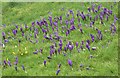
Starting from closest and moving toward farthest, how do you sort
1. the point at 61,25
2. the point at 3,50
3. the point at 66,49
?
the point at 66,49 → the point at 3,50 → the point at 61,25

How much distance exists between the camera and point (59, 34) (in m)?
17.2

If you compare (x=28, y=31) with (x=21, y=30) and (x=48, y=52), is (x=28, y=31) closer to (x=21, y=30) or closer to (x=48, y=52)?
(x=21, y=30)

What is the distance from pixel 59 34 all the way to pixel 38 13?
8256 mm

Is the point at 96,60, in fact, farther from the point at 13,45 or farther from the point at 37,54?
the point at 13,45

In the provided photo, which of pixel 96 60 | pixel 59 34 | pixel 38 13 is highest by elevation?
pixel 38 13

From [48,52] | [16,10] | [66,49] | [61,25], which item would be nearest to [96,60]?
[66,49]

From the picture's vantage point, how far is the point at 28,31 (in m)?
19.0

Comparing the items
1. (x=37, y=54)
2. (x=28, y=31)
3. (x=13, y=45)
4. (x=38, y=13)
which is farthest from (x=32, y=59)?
(x=38, y=13)

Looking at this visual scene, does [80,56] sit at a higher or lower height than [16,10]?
lower

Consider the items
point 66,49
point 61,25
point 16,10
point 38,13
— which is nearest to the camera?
point 66,49

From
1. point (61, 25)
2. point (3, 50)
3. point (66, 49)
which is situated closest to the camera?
point (66, 49)

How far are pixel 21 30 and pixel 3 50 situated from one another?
9.19 ft

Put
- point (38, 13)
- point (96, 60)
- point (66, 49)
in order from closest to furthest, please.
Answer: point (96, 60) < point (66, 49) < point (38, 13)

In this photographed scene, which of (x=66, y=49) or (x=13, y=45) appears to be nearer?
(x=66, y=49)
